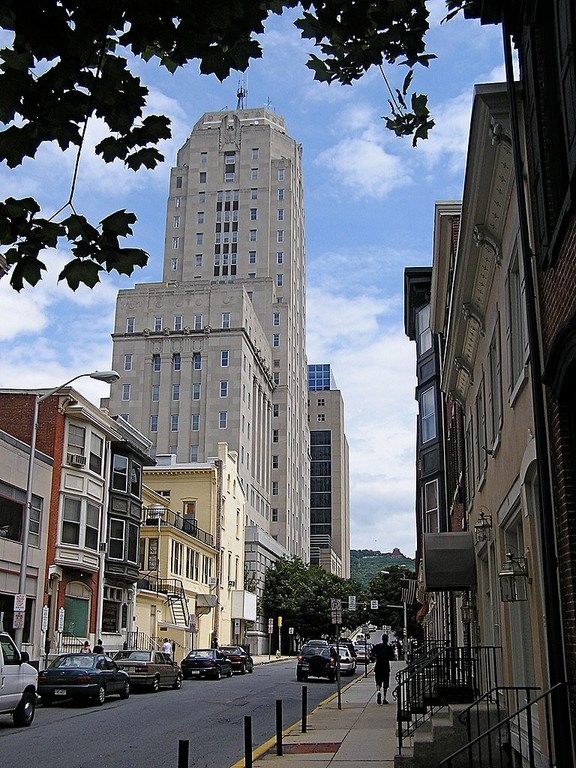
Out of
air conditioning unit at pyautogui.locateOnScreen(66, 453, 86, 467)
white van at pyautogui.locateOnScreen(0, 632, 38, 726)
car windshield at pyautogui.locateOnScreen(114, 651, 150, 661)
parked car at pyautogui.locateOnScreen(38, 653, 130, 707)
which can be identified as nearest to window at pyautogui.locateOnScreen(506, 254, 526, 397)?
white van at pyautogui.locateOnScreen(0, 632, 38, 726)

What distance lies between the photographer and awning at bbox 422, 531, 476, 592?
16672 millimetres

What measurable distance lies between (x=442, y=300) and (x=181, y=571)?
123 feet

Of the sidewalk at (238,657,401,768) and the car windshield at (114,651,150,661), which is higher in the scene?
the car windshield at (114,651,150,661)

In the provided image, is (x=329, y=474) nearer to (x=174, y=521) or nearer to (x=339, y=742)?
(x=174, y=521)

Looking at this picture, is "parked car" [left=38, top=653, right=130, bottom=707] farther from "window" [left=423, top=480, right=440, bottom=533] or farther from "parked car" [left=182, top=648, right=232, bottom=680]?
"parked car" [left=182, top=648, right=232, bottom=680]

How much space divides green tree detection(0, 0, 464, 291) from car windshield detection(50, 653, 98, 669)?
72.0 ft

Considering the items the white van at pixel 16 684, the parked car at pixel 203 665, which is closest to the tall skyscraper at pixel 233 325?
the parked car at pixel 203 665

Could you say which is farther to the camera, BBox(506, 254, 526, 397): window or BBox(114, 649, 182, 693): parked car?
BBox(114, 649, 182, 693): parked car

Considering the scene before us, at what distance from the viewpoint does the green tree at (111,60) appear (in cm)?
509

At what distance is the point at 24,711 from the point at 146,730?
104 inches

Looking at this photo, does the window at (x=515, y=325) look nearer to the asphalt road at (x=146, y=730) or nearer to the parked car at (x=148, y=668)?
the asphalt road at (x=146, y=730)

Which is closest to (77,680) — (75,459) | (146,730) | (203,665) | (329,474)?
(146,730)

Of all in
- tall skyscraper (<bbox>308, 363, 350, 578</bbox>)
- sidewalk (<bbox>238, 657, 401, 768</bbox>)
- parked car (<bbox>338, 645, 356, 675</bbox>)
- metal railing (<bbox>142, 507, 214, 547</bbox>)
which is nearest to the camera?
sidewalk (<bbox>238, 657, 401, 768</bbox>)

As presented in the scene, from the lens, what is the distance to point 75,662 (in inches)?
1022
